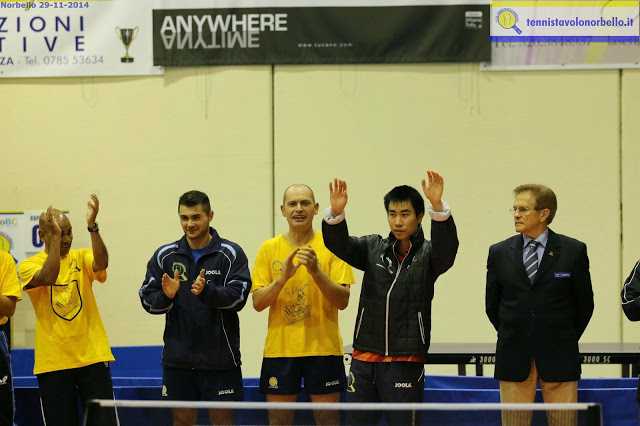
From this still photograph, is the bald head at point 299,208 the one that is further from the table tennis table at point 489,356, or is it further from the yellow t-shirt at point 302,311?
the table tennis table at point 489,356

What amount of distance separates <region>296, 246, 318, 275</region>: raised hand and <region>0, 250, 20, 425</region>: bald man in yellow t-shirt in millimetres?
1888

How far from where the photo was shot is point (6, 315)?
567cm

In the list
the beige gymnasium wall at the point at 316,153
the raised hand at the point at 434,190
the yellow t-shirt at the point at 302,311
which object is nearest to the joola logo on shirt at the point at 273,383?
the yellow t-shirt at the point at 302,311

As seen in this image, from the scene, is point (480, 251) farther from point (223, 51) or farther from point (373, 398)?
point (373, 398)

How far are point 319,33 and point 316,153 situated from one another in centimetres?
127

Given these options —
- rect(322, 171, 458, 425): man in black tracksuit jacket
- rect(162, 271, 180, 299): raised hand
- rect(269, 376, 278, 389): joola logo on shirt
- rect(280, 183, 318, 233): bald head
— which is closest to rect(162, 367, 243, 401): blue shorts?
rect(269, 376, 278, 389): joola logo on shirt

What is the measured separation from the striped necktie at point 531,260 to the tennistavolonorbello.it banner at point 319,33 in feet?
13.8

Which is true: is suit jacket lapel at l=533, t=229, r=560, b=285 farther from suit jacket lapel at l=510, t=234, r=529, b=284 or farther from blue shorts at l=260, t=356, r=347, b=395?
blue shorts at l=260, t=356, r=347, b=395

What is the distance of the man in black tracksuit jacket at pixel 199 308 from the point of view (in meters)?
5.61

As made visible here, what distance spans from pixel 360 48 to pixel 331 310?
4.27 meters

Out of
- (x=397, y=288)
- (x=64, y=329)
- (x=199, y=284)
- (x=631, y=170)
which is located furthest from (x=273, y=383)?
(x=631, y=170)

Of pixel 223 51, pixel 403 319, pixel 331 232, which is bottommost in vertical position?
pixel 403 319

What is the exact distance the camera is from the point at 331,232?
5426mm

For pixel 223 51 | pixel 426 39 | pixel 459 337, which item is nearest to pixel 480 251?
pixel 459 337
